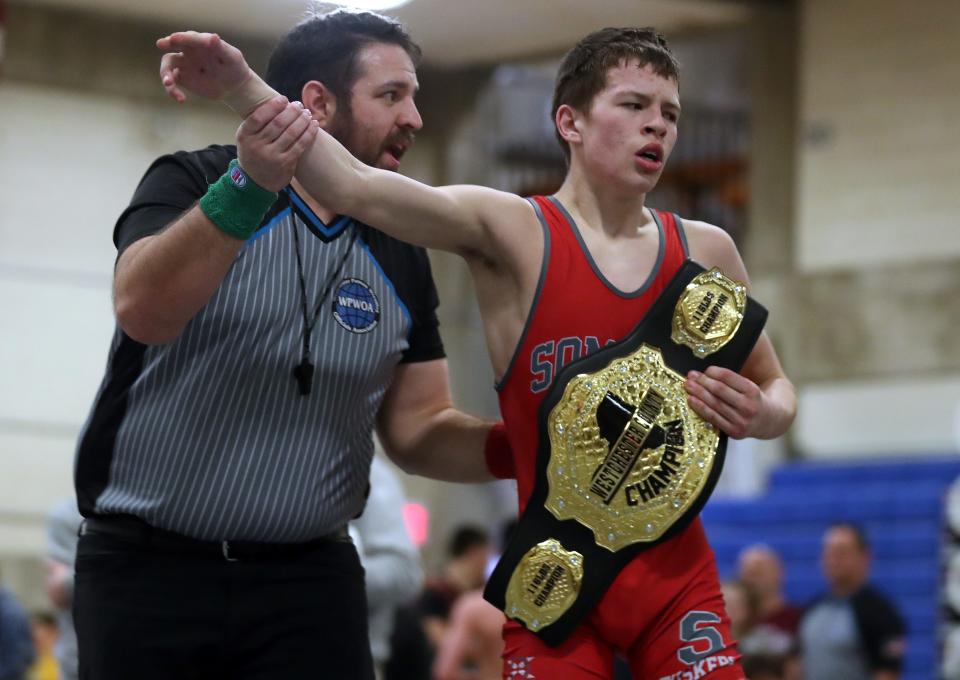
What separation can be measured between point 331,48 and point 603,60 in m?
0.62

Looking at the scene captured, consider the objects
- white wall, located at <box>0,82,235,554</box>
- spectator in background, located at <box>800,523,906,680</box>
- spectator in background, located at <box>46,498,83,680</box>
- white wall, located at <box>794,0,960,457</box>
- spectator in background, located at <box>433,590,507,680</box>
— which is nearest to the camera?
spectator in background, located at <box>46,498,83,680</box>

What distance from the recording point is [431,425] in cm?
376

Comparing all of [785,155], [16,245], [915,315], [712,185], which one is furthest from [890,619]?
[712,185]

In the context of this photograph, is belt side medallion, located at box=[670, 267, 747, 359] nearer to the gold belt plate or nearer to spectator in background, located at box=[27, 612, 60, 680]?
the gold belt plate

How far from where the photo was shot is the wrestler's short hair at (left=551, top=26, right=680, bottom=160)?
137 inches

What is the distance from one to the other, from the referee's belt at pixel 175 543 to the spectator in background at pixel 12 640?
4.77 metres

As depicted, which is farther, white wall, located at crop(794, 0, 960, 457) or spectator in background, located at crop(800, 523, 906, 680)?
white wall, located at crop(794, 0, 960, 457)

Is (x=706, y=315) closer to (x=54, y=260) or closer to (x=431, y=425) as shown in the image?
(x=431, y=425)

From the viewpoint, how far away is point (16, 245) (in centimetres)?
1373

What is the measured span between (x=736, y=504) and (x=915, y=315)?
235cm

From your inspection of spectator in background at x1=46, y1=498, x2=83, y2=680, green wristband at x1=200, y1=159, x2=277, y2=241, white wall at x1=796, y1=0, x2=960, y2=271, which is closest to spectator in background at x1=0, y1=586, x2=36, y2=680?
spectator in background at x1=46, y1=498, x2=83, y2=680

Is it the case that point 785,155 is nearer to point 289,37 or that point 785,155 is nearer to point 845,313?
point 845,313

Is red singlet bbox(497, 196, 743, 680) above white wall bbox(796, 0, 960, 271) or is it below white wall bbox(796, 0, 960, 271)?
below

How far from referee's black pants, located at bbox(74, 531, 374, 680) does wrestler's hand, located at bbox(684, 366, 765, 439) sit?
89cm
